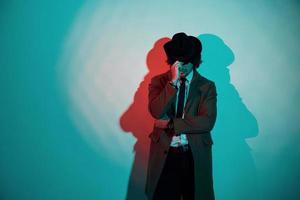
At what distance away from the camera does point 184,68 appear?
231 cm

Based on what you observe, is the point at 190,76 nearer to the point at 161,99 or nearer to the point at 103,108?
the point at 161,99

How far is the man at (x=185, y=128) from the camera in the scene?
2257mm

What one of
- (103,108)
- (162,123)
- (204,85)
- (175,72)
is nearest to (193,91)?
(204,85)

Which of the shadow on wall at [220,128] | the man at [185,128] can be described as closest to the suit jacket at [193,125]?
the man at [185,128]

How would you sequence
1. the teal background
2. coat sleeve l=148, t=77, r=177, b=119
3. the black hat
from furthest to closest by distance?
the teal background
the black hat
coat sleeve l=148, t=77, r=177, b=119

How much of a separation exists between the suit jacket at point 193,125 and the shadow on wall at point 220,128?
16.2 inches

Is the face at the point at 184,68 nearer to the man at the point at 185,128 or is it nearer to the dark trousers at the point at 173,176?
the man at the point at 185,128

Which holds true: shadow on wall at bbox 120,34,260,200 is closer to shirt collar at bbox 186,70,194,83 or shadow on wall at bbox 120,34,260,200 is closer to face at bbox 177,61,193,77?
shirt collar at bbox 186,70,194,83

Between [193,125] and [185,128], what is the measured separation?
0.06 m

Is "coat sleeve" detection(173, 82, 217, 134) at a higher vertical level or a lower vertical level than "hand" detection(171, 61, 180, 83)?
lower

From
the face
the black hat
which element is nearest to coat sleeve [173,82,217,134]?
the face

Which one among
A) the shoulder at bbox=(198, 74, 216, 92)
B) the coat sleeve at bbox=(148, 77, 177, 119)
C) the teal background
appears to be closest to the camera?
the coat sleeve at bbox=(148, 77, 177, 119)

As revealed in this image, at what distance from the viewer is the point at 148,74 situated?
2.82 meters

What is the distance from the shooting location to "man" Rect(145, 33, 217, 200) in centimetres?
226
